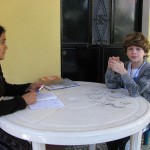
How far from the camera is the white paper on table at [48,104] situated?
1511mm

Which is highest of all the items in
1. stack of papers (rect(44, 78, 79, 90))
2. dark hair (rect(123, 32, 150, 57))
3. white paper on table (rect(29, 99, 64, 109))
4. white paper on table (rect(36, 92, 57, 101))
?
dark hair (rect(123, 32, 150, 57))

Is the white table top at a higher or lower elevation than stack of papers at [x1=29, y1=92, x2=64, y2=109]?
lower

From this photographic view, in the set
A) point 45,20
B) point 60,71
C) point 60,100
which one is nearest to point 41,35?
point 45,20

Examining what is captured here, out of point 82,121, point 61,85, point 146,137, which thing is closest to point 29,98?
point 82,121

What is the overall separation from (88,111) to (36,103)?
0.35 meters

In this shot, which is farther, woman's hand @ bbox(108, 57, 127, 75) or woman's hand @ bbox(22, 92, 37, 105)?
woman's hand @ bbox(108, 57, 127, 75)

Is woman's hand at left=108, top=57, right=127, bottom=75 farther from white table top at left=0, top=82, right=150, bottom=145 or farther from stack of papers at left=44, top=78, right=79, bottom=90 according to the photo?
stack of papers at left=44, top=78, right=79, bottom=90

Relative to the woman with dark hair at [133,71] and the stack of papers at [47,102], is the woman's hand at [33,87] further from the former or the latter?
the woman with dark hair at [133,71]

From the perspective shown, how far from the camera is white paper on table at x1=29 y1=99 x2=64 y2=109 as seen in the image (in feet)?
4.96

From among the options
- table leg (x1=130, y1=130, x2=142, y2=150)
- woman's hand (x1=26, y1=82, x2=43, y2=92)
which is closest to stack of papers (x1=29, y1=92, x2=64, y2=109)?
woman's hand (x1=26, y1=82, x2=43, y2=92)

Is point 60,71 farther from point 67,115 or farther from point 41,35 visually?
point 67,115

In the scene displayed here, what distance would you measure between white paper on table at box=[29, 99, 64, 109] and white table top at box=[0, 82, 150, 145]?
0.04 meters

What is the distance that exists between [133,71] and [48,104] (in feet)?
2.62

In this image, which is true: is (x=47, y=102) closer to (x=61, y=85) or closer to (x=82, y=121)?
(x=82, y=121)
